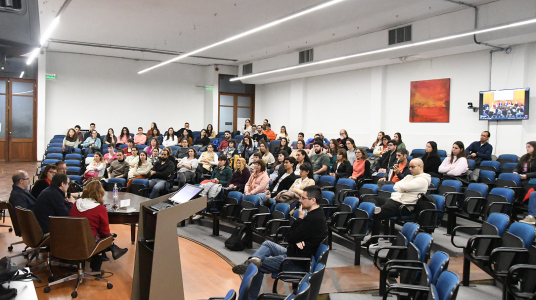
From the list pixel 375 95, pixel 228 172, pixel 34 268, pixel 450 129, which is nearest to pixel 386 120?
pixel 375 95

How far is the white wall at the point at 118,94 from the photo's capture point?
13875 mm

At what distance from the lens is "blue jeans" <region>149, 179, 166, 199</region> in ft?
25.1

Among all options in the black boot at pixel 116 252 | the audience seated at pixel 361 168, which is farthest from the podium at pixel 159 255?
the audience seated at pixel 361 168

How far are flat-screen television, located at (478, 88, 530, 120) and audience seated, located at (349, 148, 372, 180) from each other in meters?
3.33

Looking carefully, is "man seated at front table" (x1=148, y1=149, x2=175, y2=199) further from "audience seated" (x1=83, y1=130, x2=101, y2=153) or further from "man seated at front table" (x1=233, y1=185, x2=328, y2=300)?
"man seated at front table" (x1=233, y1=185, x2=328, y2=300)

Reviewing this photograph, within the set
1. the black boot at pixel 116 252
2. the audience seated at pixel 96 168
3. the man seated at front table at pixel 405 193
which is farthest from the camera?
the audience seated at pixel 96 168

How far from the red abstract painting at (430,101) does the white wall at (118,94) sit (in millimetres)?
8412

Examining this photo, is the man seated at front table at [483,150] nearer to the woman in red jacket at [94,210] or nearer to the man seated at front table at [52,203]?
the woman in red jacket at [94,210]

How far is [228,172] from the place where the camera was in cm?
736

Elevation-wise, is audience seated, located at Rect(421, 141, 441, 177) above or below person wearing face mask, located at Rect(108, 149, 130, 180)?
above

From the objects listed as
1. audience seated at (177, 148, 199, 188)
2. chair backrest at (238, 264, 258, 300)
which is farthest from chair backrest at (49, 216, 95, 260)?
audience seated at (177, 148, 199, 188)

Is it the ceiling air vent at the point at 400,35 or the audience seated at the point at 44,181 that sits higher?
the ceiling air vent at the point at 400,35

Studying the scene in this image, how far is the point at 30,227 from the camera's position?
→ 4352mm

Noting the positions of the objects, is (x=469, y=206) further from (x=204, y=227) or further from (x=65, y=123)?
(x=65, y=123)
